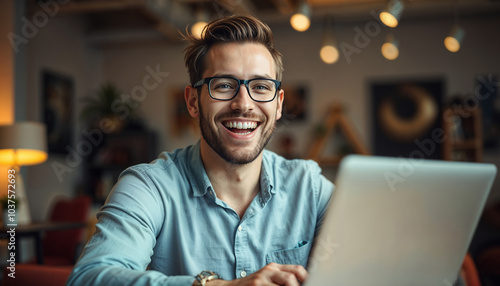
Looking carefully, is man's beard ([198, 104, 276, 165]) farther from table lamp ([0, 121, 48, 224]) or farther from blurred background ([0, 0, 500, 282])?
blurred background ([0, 0, 500, 282])

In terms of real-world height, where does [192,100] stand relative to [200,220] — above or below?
above

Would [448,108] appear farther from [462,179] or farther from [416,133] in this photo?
[462,179]

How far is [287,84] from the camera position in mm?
5859

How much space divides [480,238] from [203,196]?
4846 mm

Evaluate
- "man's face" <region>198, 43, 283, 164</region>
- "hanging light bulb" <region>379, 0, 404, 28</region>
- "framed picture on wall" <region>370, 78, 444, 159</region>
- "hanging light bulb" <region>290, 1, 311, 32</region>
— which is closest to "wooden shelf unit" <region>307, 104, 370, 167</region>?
"framed picture on wall" <region>370, 78, 444, 159</region>

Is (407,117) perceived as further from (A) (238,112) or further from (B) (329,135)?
(A) (238,112)

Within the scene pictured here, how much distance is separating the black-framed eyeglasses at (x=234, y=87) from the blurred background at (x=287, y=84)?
3.52 m

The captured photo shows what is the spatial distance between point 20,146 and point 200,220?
10.3 feet

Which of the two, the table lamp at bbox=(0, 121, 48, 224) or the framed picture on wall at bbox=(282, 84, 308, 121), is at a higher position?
the framed picture on wall at bbox=(282, 84, 308, 121)

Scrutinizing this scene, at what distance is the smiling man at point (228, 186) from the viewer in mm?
1253

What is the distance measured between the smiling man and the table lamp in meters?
2.87

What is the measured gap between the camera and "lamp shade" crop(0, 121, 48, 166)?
12.6ft

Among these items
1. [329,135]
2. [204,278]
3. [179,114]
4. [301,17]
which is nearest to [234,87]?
[204,278]

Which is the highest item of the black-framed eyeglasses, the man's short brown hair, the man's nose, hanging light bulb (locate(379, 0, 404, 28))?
hanging light bulb (locate(379, 0, 404, 28))
